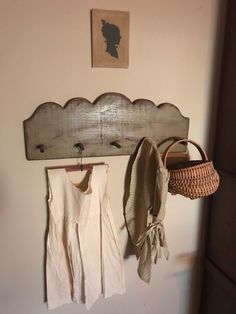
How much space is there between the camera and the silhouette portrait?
0.89 metres

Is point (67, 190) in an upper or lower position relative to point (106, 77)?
lower

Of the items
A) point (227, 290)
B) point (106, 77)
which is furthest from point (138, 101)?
point (227, 290)

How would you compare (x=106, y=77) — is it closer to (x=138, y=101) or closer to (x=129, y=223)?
(x=138, y=101)

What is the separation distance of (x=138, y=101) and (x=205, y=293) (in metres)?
0.89

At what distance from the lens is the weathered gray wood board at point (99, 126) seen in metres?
0.90

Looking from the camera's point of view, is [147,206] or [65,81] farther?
[147,206]

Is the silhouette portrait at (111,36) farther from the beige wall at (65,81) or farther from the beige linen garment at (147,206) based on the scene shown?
the beige linen garment at (147,206)

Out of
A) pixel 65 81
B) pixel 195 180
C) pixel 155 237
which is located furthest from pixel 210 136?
pixel 65 81

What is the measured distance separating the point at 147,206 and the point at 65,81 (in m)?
0.51

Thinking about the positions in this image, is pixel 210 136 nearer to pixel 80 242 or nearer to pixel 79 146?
pixel 79 146

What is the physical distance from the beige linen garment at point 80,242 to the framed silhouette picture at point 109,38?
35 centimetres

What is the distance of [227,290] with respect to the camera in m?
1.07

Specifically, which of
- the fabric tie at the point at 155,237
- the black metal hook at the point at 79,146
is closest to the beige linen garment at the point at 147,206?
the fabric tie at the point at 155,237

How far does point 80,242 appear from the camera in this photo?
98 centimetres
